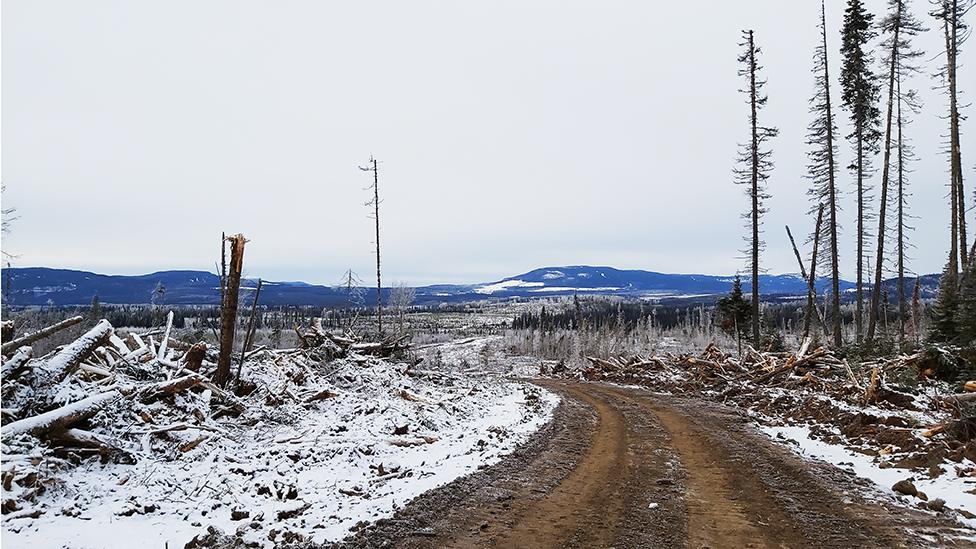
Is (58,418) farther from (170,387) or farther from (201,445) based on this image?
(170,387)

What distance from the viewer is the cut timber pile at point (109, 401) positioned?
6.59 meters

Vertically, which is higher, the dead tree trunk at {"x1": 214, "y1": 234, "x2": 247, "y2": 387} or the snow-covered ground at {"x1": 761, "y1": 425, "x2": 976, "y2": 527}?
the dead tree trunk at {"x1": 214, "y1": 234, "x2": 247, "y2": 387}

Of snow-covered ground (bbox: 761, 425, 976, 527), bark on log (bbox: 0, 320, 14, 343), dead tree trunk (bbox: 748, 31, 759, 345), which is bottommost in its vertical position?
snow-covered ground (bbox: 761, 425, 976, 527)

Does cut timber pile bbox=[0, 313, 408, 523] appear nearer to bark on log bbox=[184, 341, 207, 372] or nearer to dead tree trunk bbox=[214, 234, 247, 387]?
bark on log bbox=[184, 341, 207, 372]

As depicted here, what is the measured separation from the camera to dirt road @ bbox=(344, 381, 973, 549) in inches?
221

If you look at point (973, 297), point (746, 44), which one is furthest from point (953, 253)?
point (746, 44)

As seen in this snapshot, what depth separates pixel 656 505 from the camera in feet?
22.0

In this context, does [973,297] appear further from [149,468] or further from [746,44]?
[149,468]

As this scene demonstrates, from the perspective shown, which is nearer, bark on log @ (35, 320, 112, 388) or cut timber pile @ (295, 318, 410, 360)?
bark on log @ (35, 320, 112, 388)

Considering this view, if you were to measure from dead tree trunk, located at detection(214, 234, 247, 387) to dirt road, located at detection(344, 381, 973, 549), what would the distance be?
6.20m

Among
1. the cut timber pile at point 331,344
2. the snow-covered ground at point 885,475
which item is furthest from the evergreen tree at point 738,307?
the snow-covered ground at point 885,475

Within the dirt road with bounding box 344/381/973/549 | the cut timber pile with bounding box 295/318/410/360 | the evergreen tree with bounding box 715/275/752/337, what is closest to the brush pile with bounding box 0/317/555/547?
the dirt road with bounding box 344/381/973/549

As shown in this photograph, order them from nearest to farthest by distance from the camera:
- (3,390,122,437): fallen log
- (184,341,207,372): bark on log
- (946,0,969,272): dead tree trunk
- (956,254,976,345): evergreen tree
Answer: (3,390,122,437): fallen log, (184,341,207,372): bark on log, (956,254,976,345): evergreen tree, (946,0,969,272): dead tree trunk

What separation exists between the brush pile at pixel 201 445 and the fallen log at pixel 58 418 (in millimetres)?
16
